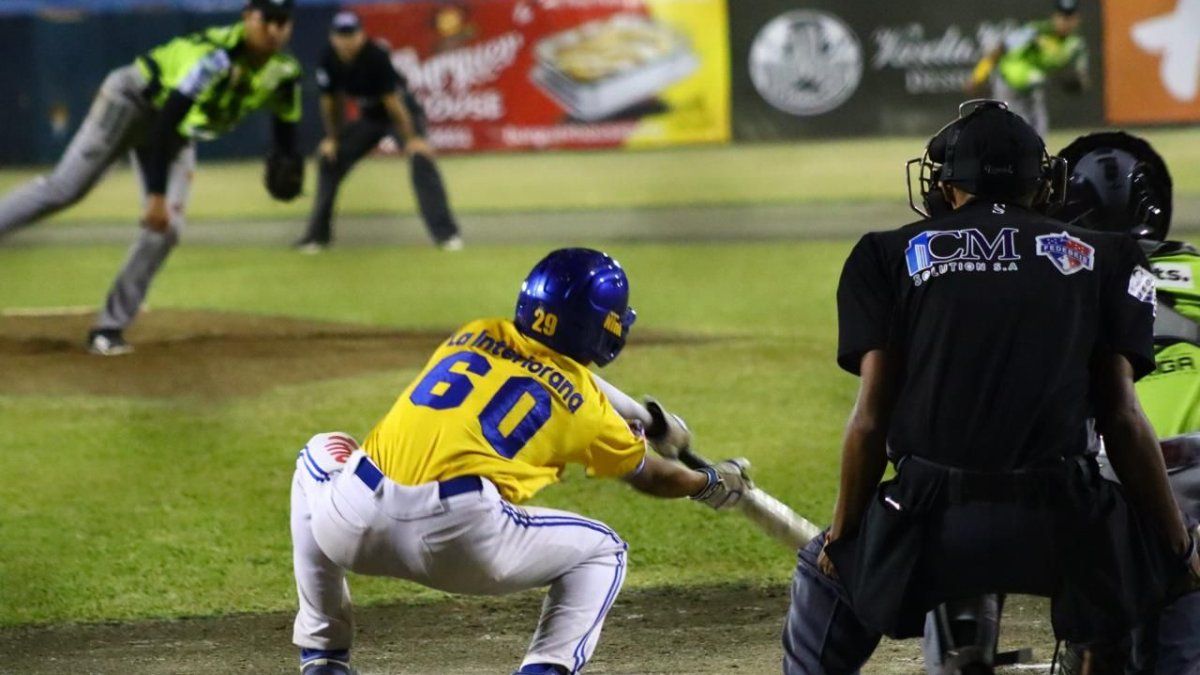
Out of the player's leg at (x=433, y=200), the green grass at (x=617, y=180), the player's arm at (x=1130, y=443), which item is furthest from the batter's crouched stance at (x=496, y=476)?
the green grass at (x=617, y=180)

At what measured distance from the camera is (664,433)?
4.79 m

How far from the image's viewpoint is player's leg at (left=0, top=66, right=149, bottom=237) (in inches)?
412

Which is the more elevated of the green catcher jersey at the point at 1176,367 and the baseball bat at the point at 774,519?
the green catcher jersey at the point at 1176,367

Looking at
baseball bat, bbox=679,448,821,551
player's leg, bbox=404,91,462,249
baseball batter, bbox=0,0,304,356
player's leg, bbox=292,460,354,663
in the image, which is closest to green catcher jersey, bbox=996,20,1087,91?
player's leg, bbox=404,91,462,249

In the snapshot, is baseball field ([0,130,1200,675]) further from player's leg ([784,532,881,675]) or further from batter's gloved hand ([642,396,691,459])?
player's leg ([784,532,881,675])

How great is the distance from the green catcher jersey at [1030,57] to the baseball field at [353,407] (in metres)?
1.94

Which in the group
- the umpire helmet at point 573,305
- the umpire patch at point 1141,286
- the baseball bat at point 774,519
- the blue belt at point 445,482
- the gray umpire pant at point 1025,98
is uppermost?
the umpire patch at point 1141,286

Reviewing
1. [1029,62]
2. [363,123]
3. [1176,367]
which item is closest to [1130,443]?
[1176,367]

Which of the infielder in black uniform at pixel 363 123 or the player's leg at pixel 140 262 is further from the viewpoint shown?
the infielder in black uniform at pixel 363 123

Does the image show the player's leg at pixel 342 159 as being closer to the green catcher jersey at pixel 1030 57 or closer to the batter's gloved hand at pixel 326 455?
the green catcher jersey at pixel 1030 57

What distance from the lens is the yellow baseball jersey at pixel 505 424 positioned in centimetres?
408

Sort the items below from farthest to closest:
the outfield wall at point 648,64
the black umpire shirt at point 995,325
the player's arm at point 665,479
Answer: the outfield wall at point 648,64 < the player's arm at point 665,479 < the black umpire shirt at point 995,325

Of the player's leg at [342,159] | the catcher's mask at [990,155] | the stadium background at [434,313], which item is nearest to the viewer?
the catcher's mask at [990,155]

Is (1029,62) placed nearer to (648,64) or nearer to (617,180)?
(617,180)
